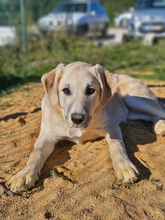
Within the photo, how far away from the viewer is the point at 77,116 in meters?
4.11

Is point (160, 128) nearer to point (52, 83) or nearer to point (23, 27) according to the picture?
point (52, 83)

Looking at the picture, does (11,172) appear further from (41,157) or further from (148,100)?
(148,100)

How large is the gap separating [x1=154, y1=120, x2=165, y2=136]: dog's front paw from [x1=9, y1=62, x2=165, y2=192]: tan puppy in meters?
0.01

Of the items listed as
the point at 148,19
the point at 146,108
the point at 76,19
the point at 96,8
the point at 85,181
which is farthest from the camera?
the point at 96,8

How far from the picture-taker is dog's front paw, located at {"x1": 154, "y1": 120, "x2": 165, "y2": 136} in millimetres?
5243

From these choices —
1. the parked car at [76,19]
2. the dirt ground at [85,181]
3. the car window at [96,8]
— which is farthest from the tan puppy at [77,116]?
the car window at [96,8]

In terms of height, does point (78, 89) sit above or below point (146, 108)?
above

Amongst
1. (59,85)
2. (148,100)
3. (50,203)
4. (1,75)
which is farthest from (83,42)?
(50,203)

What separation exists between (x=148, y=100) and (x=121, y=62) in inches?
264

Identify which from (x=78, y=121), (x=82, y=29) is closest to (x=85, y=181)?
(x=78, y=121)

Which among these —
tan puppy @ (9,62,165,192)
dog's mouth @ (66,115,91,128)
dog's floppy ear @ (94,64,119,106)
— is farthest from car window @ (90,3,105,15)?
dog's mouth @ (66,115,91,128)

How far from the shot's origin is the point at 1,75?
31.7ft

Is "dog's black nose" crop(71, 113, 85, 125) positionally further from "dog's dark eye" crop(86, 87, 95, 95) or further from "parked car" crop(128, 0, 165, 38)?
"parked car" crop(128, 0, 165, 38)

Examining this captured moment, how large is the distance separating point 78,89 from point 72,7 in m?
16.0
